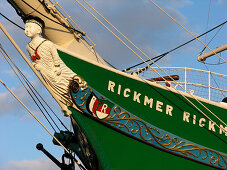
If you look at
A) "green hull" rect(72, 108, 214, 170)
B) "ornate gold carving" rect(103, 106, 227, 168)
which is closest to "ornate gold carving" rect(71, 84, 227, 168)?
"ornate gold carving" rect(103, 106, 227, 168)

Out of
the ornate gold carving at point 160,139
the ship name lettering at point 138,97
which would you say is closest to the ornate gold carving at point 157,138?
the ornate gold carving at point 160,139

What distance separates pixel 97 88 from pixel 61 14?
178cm

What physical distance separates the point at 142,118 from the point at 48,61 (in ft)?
7.26

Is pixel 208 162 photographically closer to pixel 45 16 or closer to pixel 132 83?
pixel 132 83

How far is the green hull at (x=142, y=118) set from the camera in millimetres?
10492

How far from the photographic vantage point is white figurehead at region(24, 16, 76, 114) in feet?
33.3

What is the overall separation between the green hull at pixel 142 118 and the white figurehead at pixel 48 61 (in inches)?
7.0

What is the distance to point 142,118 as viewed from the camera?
10703 millimetres

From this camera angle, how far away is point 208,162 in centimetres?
1105

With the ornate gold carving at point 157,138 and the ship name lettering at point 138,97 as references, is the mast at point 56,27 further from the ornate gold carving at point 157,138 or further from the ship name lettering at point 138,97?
the ornate gold carving at point 157,138

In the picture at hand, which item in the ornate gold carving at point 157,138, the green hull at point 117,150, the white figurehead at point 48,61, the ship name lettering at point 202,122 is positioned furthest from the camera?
the ship name lettering at point 202,122

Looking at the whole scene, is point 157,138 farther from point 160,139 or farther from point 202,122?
point 202,122

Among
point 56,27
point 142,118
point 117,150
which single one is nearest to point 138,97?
point 142,118

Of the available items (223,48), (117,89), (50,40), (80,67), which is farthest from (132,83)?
(223,48)
